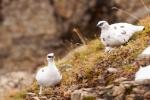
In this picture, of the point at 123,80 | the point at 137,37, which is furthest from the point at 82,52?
the point at 123,80

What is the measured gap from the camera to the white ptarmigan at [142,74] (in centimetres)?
809

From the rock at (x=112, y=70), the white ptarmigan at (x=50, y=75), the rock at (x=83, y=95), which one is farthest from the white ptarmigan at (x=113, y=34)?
the rock at (x=83, y=95)

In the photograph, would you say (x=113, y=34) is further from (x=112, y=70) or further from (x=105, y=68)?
(x=112, y=70)

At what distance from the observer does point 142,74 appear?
8.25 metres

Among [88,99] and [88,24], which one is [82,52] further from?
[88,24]

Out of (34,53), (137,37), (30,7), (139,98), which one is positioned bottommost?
(139,98)

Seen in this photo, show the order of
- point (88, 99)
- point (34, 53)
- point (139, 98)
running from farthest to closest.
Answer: point (34, 53), point (88, 99), point (139, 98)

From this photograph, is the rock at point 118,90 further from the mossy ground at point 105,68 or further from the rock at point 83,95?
the mossy ground at point 105,68

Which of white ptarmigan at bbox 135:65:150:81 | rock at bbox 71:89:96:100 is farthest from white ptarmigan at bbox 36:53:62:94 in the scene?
white ptarmigan at bbox 135:65:150:81

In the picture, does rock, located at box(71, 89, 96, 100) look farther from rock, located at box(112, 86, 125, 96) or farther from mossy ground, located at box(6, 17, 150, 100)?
mossy ground, located at box(6, 17, 150, 100)

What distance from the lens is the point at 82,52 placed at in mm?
12445

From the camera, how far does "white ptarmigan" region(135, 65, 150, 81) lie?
809 cm

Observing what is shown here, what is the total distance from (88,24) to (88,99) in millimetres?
12849

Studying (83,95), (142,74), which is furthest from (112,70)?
(142,74)
